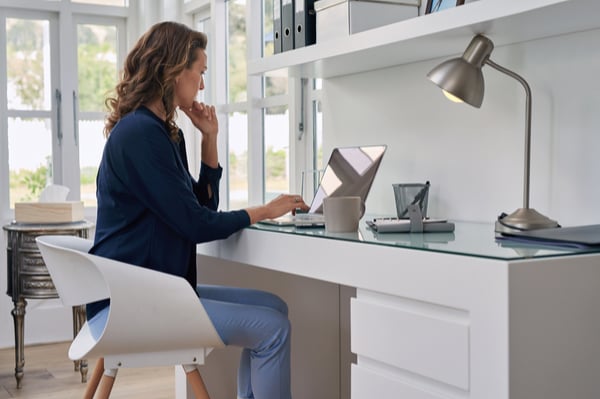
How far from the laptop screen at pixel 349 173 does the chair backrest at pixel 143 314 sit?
2.13 ft

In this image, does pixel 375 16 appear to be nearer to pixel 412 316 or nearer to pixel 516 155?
pixel 516 155

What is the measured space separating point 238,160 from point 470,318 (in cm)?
256

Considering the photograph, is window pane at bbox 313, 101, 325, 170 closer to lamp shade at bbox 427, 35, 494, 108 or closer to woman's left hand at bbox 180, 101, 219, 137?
woman's left hand at bbox 180, 101, 219, 137

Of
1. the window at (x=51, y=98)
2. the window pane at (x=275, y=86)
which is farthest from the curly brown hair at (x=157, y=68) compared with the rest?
the window at (x=51, y=98)

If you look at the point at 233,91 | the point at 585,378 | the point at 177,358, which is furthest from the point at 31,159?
the point at 585,378

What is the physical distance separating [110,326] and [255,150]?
6.05 ft

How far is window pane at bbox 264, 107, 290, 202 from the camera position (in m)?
3.37

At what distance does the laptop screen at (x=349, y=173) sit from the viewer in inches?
92.7

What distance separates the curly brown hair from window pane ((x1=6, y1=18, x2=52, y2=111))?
2.33 m

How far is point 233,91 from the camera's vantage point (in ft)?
12.7

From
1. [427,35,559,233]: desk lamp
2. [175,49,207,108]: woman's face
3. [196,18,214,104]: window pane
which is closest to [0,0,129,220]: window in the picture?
[196,18,214,104]: window pane

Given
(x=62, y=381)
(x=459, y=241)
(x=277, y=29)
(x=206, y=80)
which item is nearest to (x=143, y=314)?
(x=459, y=241)


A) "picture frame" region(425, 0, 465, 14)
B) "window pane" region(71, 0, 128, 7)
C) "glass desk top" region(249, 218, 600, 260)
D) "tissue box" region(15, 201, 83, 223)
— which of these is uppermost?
"window pane" region(71, 0, 128, 7)

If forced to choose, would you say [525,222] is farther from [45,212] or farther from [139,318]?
[45,212]
